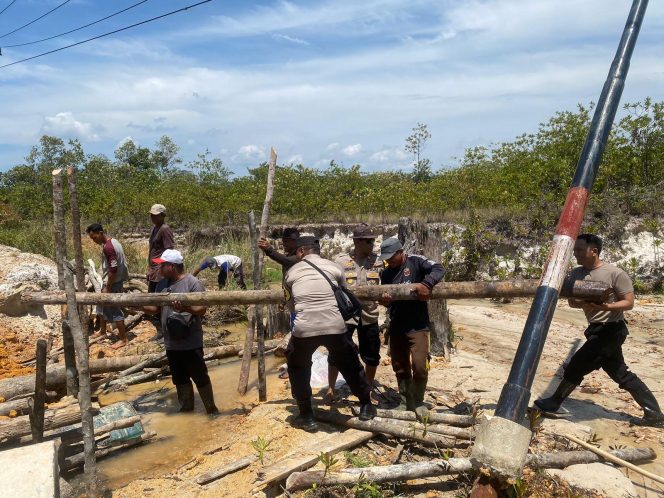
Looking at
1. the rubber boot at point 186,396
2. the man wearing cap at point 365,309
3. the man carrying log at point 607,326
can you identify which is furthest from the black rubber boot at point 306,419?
the man carrying log at point 607,326

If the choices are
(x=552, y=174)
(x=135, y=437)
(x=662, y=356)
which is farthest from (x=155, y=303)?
(x=552, y=174)

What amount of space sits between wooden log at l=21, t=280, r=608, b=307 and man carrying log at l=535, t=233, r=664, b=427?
0.81 ft

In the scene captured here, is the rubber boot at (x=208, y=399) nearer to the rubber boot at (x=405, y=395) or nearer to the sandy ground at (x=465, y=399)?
the sandy ground at (x=465, y=399)

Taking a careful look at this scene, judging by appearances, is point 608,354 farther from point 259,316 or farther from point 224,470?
point 259,316

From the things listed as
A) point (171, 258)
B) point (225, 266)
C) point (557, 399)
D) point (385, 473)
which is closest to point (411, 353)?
point (385, 473)

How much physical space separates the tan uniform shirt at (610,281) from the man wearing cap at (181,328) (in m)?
3.91

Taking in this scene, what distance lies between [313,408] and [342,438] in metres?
0.79

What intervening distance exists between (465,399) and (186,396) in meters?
3.26

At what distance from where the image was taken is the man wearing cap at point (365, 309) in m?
5.64

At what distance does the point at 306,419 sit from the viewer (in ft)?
16.7

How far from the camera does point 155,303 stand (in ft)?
18.2

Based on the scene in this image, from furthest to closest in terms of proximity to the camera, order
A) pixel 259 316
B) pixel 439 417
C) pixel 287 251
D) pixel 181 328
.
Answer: pixel 259 316, pixel 287 251, pixel 181 328, pixel 439 417

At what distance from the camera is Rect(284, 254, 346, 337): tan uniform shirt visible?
4687 mm

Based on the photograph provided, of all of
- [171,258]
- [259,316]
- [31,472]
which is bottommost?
[31,472]
